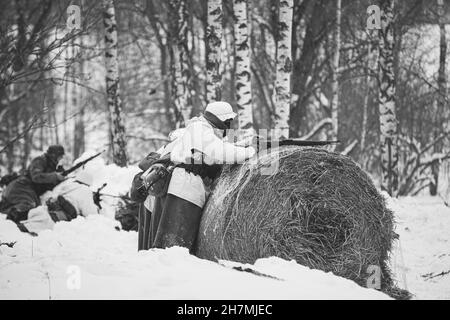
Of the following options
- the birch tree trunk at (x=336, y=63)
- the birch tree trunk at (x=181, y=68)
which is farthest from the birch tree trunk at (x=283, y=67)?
the birch tree trunk at (x=336, y=63)

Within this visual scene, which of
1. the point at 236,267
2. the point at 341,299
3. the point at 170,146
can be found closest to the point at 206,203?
the point at 170,146

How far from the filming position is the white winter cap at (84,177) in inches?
439

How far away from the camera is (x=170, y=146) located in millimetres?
7184

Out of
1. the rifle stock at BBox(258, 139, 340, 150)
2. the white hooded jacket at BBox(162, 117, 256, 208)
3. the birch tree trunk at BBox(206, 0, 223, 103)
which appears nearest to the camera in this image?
the white hooded jacket at BBox(162, 117, 256, 208)

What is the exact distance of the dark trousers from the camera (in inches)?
260

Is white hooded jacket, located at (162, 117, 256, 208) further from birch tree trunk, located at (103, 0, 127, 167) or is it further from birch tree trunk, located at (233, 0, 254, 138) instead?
birch tree trunk, located at (103, 0, 127, 167)

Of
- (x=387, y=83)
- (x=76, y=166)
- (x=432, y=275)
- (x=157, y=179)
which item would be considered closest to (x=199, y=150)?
(x=157, y=179)

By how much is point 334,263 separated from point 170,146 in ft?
7.53

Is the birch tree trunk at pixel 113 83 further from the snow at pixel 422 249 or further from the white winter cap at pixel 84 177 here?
the snow at pixel 422 249

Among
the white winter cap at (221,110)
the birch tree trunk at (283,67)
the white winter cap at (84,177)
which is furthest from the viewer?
the white winter cap at (84,177)

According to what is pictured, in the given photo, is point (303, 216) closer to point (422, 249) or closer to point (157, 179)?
point (157, 179)

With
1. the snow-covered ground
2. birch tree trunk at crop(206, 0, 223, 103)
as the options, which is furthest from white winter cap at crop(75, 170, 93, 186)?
the snow-covered ground

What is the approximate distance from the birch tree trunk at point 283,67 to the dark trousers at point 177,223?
4.57 m

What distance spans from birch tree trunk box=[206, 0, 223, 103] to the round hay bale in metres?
6.28
